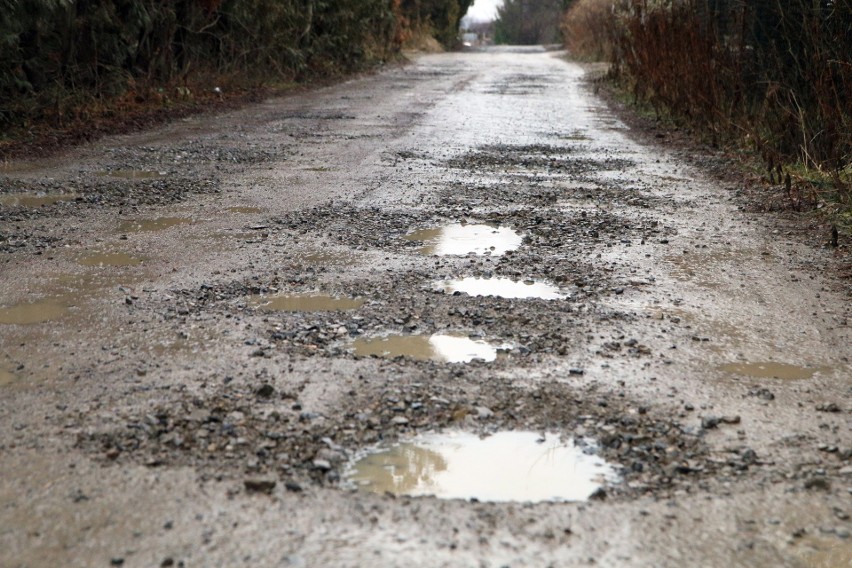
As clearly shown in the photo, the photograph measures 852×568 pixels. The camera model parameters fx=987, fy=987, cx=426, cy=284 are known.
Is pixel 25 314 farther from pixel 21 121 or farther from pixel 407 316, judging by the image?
pixel 21 121

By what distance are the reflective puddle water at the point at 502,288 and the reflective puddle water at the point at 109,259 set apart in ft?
5.09

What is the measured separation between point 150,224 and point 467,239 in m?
1.85

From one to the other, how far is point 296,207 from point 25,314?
253 centimetres

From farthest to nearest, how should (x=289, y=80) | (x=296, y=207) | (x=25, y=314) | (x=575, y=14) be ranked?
(x=575, y=14) < (x=289, y=80) < (x=296, y=207) < (x=25, y=314)

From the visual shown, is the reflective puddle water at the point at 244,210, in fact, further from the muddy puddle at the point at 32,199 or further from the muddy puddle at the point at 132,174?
the muddy puddle at the point at 132,174

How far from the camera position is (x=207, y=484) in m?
2.51

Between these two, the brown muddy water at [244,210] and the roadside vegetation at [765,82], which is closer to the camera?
the brown muddy water at [244,210]

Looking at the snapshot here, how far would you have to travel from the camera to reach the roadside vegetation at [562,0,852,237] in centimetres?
678

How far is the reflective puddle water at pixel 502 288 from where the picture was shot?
4.35 metres

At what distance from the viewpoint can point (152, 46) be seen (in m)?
13.2

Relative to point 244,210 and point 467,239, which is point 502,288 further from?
point 244,210

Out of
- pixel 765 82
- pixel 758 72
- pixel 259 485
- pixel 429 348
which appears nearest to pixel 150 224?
Result: pixel 429 348

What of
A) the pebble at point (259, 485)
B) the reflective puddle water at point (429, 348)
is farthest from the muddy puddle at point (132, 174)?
the pebble at point (259, 485)

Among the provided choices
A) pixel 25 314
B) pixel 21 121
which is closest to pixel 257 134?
pixel 21 121
